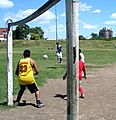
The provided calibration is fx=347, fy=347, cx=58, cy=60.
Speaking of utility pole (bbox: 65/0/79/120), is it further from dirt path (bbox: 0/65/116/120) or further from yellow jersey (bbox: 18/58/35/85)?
yellow jersey (bbox: 18/58/35/85)

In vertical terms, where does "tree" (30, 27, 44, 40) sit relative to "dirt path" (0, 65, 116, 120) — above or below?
above

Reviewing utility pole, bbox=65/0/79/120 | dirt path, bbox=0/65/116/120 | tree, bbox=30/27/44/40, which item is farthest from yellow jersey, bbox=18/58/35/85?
tree, bbox=30/27/44/40

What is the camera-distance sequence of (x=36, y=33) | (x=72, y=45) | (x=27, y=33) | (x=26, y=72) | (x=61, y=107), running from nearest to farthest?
1. (x=72, y=45)
2. (x=26, y=72)
3. (x=61, y=107)
4. (x=27, y=33)
5. (x=36, y=33)

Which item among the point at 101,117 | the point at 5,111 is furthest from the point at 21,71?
Result: the point at 101,117

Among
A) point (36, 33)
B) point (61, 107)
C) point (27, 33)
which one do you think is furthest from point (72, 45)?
point (36, 33)

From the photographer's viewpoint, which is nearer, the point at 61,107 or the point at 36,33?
the point at 61,107

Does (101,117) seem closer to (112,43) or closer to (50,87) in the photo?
(50,87)

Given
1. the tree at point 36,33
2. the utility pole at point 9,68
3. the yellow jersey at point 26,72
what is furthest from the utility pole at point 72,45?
the tree at point 36,33

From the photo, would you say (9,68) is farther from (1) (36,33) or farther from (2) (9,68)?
(1) (36,33)

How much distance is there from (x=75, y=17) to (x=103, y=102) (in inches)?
253

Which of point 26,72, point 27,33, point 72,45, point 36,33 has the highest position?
point 36,33

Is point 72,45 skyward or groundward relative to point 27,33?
groundward

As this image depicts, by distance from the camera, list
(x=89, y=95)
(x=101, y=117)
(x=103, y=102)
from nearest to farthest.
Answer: (x=101, y=117) → (x=103, y=102) → (x=89, y=95)

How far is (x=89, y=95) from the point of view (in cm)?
1147
